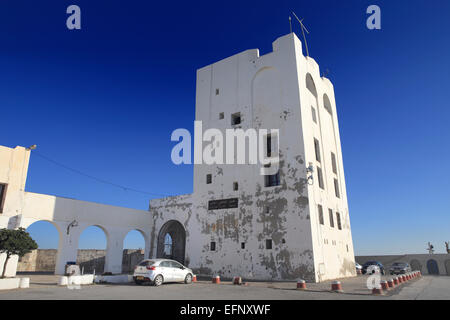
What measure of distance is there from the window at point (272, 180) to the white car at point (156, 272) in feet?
28.6

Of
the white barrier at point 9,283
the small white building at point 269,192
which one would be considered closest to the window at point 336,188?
the small white building at point 269,192

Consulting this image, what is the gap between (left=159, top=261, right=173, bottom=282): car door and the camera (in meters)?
14.8

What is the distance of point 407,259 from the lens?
38.2 meters

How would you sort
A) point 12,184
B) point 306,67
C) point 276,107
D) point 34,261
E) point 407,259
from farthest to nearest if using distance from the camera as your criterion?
point 407,259
point 34,261
point 306,67
point 276,107
point 12,184

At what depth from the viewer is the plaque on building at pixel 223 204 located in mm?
22141

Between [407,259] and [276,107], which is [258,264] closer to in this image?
[276,107]

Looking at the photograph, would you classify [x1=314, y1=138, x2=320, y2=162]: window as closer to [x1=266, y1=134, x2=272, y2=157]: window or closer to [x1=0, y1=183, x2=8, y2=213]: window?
[x1=266, y1=134, x2=272, y2=157]: window

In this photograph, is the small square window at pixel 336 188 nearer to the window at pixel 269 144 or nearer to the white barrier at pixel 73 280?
the window at pixel 269 144

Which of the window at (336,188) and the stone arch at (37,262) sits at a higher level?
the window at (336,188)

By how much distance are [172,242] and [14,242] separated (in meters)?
16.5

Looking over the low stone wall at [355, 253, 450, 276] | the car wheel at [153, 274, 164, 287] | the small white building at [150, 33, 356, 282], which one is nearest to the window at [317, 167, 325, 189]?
the small white building at [150, 33, 356, 282]

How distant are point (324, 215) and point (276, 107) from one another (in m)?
8.49
